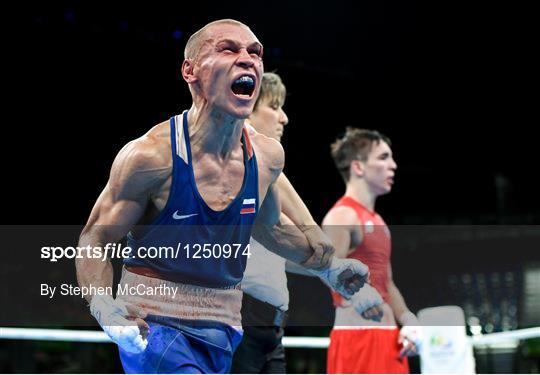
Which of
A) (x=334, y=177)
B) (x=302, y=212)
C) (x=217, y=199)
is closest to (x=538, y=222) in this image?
(x=334, y=177)

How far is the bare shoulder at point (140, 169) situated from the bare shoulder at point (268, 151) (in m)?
0.33

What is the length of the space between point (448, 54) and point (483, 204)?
3.28 meters

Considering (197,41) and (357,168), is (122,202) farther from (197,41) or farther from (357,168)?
(357,168)

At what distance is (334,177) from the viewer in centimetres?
825

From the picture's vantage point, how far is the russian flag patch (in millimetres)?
2268

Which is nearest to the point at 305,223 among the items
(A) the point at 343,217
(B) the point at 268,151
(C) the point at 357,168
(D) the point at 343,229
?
(B) the point at 268,151

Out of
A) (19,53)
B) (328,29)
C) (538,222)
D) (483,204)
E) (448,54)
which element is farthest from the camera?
(483,204)

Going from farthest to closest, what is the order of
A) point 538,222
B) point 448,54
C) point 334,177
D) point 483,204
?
point 483,204, point 538,222, point 334,177, point 448,54

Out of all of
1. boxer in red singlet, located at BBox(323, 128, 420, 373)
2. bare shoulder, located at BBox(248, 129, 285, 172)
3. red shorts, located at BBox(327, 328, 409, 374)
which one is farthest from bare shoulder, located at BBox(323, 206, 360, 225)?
bare shoulder, located at BBox(248, 129, 285, 172)

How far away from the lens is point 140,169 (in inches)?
83.4

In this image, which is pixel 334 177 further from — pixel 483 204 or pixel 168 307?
pixel 168 307

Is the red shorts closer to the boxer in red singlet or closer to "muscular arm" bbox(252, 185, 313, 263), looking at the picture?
the boxer in red singlet

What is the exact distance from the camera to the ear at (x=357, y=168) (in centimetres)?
428

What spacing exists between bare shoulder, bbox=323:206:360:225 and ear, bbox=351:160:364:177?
0.27 m
